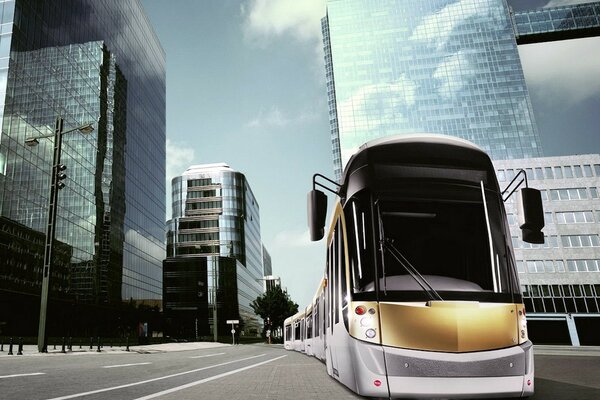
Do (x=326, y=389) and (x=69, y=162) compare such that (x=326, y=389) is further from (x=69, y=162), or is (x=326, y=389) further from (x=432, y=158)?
(x=69, y=162)

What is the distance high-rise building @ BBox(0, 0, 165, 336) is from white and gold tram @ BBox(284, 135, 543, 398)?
3749 cm

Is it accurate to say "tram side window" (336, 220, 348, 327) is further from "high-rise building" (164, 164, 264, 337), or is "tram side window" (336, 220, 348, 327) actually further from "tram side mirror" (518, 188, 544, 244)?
"high-rise building" (164, 164, 264, 337)

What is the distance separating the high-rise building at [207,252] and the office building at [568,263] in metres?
58.8

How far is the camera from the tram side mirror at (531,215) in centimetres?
604

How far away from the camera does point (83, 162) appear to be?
2083 inches

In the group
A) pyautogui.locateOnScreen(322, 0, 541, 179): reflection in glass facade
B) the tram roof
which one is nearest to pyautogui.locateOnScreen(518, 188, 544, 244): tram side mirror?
the tram roof

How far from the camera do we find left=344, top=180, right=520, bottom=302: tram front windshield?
5.70 meters

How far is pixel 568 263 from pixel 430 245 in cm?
5610

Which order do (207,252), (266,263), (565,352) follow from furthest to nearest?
(266,263), (207,252), (565,352)

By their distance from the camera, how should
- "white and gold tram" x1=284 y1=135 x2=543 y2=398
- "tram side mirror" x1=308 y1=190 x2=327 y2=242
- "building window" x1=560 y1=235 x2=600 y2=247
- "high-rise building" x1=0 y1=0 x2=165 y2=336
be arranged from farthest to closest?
"building window" x1=560 y1=235 x2=600 y2=247 < "high-rise building" x1=0 y1=0 x2=165 y2=336 < "tram side mirror" x1=308 y1=190 x2=327 y2=242 < "white and gold tram" x1=284 y1=135 x2=543 y2=398

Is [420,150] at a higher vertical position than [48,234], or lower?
lower

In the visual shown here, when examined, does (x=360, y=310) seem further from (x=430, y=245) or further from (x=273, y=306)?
(x=273, y=306)

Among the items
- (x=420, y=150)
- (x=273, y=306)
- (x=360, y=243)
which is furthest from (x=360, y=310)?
(x=273, y=306)

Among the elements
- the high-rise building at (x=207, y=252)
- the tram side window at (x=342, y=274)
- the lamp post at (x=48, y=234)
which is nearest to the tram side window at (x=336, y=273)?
the tram side window at (x=342, y=274)
